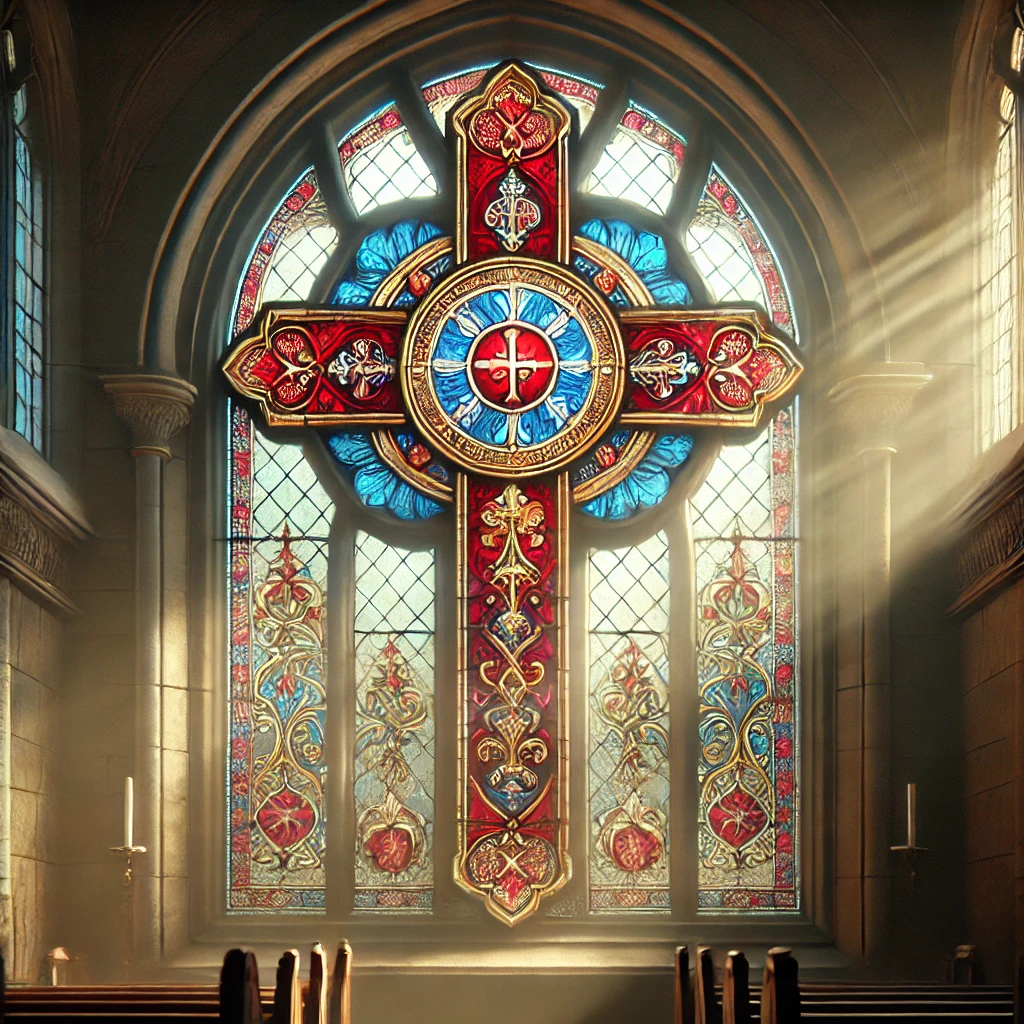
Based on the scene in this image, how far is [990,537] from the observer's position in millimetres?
10680

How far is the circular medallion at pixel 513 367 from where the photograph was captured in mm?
11961

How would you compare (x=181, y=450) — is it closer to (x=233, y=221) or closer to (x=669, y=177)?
(x=233, y=221)

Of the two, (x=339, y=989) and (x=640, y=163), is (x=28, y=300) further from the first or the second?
(x=339, y=989)

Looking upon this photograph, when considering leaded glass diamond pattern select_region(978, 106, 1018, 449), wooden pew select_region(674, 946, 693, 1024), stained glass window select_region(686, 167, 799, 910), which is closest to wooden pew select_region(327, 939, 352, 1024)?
wooden pew select_region(674, 946, 693, 1024)

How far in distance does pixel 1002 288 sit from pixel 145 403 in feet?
16.4

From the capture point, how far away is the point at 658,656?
39.0 feet

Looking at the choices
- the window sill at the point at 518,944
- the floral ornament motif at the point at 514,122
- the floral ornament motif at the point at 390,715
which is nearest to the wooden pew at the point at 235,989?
Result: the window sill at the point at 518,944

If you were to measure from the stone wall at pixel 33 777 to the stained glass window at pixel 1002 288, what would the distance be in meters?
5.48

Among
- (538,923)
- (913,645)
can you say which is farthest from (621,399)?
(538,923)

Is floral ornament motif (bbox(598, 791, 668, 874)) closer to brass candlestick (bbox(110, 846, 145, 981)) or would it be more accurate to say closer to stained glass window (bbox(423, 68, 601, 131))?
brass candlestick (bbox(110, 846, 145, 981))

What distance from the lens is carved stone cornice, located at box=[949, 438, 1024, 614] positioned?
1007 cm

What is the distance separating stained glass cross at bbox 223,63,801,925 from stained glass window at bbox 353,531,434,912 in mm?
313

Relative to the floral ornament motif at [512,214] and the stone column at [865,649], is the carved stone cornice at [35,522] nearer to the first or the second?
the floral ornament motif at [512,214]

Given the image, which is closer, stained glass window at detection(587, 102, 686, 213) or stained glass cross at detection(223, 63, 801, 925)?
stained glass cross at detection(223, 63, 801, 925)
